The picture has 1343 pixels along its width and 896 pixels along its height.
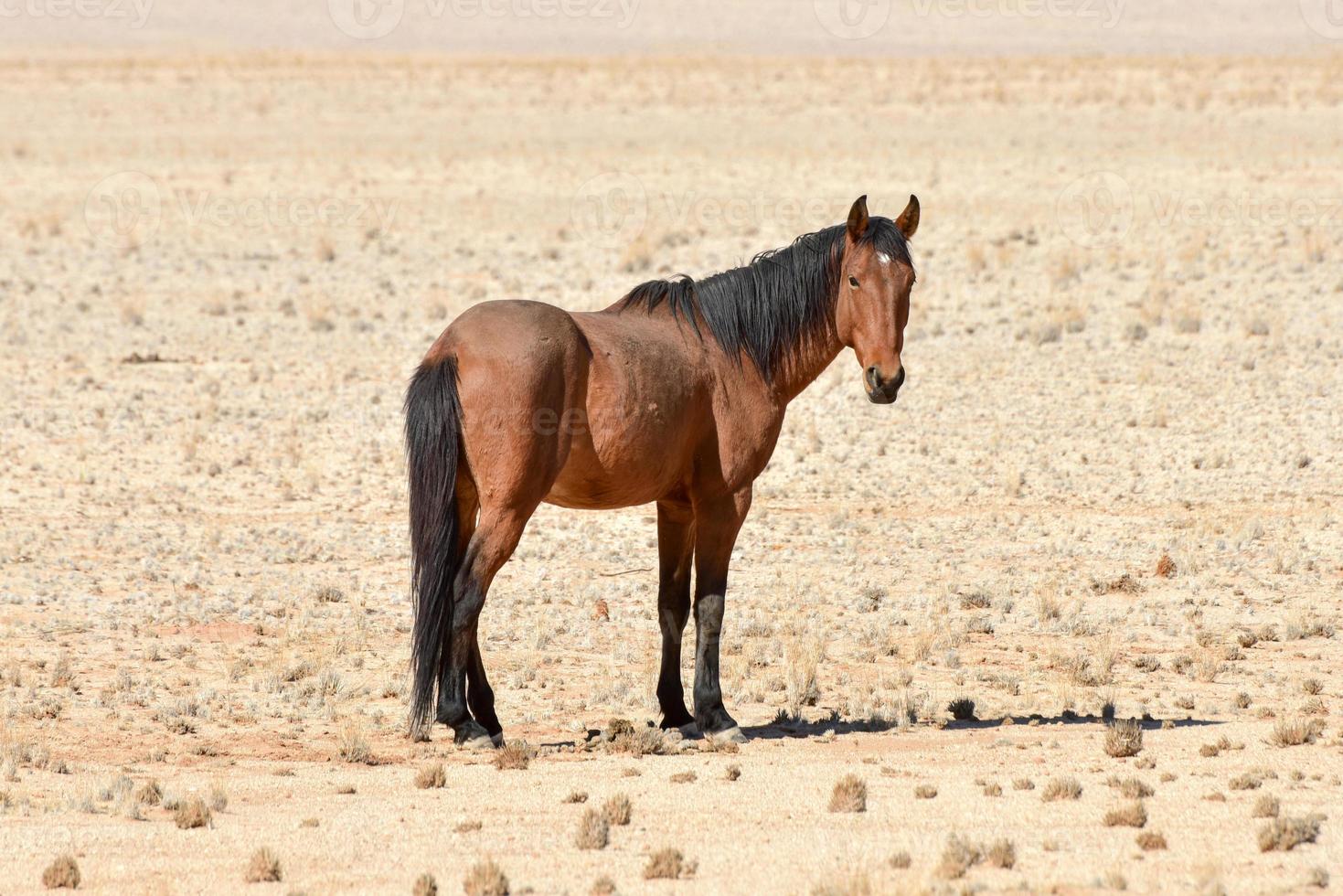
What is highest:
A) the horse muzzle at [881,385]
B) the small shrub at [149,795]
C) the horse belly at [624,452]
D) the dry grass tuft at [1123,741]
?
the horse muzzle at [881,385]

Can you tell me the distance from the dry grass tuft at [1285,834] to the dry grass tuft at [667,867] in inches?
93.5

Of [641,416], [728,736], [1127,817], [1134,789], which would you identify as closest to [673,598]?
[728,736]

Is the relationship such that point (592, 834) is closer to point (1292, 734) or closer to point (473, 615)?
point (473, 615)

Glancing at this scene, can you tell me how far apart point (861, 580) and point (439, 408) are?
5.78m

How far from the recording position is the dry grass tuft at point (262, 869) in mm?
6547

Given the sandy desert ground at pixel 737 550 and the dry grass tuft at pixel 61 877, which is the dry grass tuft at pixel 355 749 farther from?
the dry grass tuft at pixel 61 877

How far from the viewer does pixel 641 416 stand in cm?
862

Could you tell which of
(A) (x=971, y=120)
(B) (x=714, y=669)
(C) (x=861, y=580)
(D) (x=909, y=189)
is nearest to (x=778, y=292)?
(B) (x=714, y=669)

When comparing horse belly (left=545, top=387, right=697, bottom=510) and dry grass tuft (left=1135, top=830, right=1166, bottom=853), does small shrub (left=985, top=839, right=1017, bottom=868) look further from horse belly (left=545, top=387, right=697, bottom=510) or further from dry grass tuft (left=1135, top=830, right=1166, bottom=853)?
horse belly (left=545, top=387, right=697, bottom=510)

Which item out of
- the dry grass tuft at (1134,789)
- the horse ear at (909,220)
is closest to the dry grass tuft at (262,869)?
the dry grass tuft at (1134,789)

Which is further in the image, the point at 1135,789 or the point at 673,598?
the point at 673,598

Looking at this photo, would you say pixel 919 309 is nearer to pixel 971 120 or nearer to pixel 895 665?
pixel 895 665

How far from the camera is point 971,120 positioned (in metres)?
44.4

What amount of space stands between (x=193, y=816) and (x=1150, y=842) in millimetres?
4050
